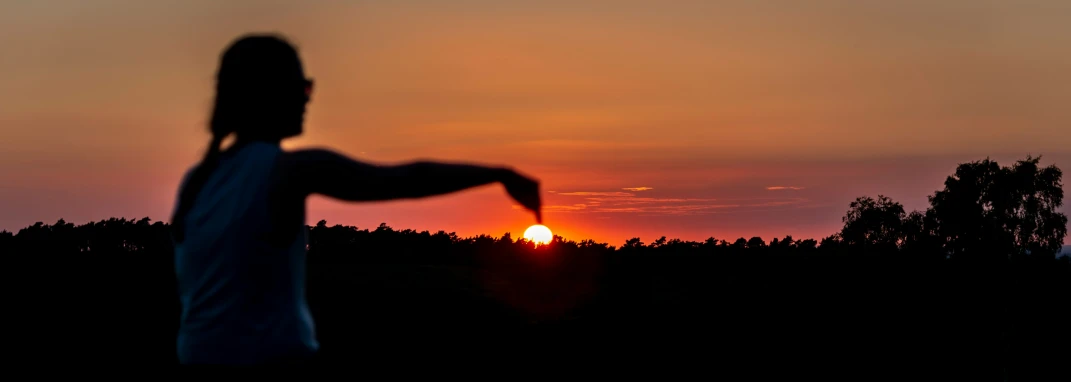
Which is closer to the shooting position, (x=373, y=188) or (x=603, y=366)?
(x=373, y=188)

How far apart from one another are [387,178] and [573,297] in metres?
11.6

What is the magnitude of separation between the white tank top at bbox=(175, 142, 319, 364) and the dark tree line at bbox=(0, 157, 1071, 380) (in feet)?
27.8

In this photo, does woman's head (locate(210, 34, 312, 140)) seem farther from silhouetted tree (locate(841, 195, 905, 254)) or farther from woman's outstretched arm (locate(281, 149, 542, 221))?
silhouetted tree (locate(841, 195, 905, 254))

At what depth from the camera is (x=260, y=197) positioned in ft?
7.57

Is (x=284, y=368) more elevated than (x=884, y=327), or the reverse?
(x=284, y=368)

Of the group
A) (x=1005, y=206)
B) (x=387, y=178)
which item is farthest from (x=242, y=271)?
(x=1005, y=206)

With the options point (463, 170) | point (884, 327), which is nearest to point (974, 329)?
point (884, 327)

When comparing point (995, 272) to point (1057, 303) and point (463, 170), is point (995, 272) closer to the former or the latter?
point (1057, 303)

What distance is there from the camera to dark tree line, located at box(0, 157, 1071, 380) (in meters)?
11.7

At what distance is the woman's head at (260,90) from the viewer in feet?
8.32

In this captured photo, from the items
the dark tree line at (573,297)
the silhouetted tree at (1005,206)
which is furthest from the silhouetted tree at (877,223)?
the dark tree line at (573,297)

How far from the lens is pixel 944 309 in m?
16.0

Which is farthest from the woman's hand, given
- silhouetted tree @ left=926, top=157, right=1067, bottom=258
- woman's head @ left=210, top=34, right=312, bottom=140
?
silhouetted tree @ left=926, top=157, right=1067, bottom=258

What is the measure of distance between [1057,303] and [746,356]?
1149 cm
